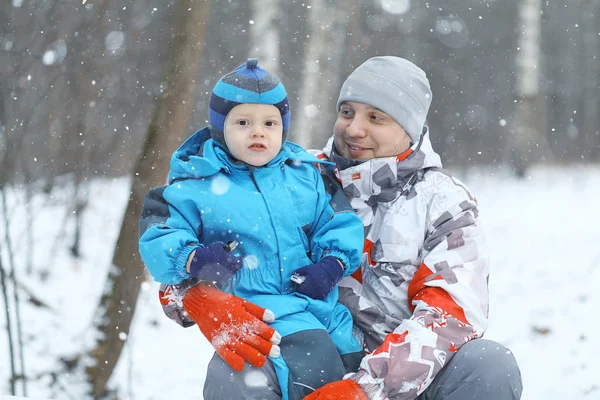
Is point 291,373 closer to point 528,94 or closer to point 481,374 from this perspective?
point 481,374

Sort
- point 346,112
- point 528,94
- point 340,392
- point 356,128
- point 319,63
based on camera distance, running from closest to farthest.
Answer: point 340,392 < point 356,128 < point 346,112 < point 319,63 < point 528,94

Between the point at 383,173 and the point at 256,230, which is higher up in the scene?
the point at 383,173

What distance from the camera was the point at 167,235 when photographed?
2164mm

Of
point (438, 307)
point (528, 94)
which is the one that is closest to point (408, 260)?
point (438, 307)

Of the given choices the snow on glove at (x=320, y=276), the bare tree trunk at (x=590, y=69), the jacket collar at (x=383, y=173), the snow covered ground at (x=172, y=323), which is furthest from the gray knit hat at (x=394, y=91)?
the bare tree trunk at (x=590, y=69)

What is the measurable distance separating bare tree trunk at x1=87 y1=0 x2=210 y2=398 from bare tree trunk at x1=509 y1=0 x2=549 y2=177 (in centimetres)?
865

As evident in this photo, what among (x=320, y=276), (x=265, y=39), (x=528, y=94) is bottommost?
(x=320, y=276)

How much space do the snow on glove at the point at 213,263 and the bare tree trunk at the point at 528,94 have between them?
421 inches

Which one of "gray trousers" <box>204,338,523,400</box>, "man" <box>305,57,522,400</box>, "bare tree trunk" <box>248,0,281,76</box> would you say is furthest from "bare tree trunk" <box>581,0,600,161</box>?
"gray trousers" <box>204,338,523,400</box>

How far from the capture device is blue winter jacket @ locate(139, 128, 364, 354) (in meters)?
2.21

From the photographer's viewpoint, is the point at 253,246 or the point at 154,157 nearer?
the point at 253,246

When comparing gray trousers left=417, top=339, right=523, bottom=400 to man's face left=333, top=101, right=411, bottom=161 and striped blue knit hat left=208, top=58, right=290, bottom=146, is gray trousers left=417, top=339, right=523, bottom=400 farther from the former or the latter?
striped blue knit hat left=208, top=58, right=290, bottom=146

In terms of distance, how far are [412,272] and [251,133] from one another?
0.80 metres

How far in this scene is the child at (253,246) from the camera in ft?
7.06
